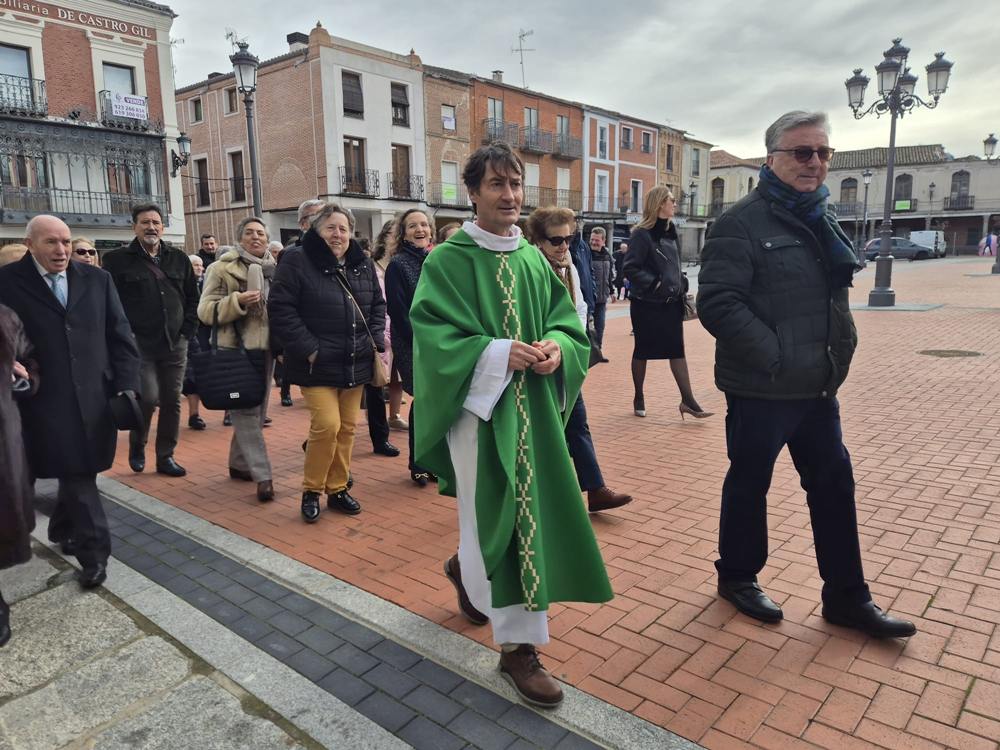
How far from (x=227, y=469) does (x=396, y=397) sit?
5.60ft

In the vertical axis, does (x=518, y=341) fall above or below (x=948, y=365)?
above

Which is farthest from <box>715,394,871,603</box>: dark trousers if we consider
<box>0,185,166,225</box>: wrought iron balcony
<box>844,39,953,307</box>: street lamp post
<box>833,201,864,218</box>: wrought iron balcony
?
<box>833,201,864,218</box>: wrought iron balcony

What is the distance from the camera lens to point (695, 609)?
321 cm

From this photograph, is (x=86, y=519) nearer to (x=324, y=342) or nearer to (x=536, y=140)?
(x=324, y=342)

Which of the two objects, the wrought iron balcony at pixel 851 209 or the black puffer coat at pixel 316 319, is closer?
the black puffer coat at pixel 316 319

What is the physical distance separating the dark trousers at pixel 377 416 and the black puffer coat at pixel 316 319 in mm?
1396

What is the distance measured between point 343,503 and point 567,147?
118 ft

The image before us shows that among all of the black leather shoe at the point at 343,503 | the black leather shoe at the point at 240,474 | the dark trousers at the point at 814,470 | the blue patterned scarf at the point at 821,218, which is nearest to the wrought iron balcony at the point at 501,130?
the black leather shoe at the point at 240,474

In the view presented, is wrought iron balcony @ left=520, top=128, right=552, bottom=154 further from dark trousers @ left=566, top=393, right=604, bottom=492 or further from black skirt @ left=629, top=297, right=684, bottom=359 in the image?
dark trousers @ left=566, top=393, right=604, bottom=492

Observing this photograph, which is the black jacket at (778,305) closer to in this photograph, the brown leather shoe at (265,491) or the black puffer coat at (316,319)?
the black puffer coat at (316,319)

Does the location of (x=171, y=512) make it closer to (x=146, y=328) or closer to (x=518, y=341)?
(x=146, y=328)

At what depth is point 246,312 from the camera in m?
4.91

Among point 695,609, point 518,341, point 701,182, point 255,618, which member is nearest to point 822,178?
point 518,341

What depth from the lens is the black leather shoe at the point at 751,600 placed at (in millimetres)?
3072
